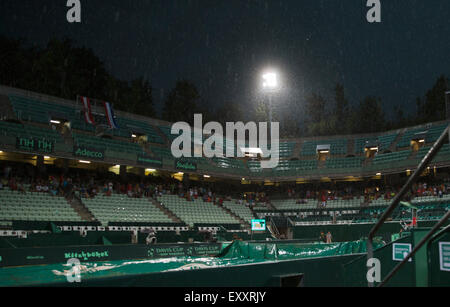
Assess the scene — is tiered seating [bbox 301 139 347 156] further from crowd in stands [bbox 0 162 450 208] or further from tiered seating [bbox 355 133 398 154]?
crowd in stands [bbox 0 162 450 208]

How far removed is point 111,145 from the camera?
36875 mm

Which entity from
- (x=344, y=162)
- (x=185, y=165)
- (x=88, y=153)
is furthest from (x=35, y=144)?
(x=344, y=162)

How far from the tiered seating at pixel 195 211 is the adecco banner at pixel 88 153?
7123 millimetres

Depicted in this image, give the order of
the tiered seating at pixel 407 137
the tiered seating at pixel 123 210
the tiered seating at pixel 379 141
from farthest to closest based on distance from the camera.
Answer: the tiered seating at pixel 379 141 < the tiered seating at pixel 407 137 < the tiered seating at pixel 123 210

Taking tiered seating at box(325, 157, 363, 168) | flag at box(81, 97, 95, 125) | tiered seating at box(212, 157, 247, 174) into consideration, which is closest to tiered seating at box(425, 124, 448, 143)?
tiered seating at box(325, 157, 363, 168)

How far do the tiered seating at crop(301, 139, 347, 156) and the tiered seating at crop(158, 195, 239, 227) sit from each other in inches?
585

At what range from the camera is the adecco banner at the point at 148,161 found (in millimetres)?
36928

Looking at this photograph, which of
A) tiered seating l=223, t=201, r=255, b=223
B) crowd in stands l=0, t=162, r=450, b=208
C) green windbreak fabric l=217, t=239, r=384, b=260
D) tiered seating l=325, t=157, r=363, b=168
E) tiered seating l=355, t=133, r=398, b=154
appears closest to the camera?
green windbreak fabric l=217, t=239, r=384, b=260

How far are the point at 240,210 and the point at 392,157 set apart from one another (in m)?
17.4

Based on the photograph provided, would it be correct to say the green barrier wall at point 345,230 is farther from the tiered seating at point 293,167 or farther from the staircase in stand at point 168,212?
the staircase in stand at point 168,212

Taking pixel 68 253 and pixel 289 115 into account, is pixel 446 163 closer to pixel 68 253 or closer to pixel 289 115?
pixel 68 253

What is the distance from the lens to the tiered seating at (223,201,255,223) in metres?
41.1

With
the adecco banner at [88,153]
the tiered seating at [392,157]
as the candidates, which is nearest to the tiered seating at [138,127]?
the adecco banner at [88,153]

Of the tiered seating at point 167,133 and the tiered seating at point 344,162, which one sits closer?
the tiered seating at point 167,133
